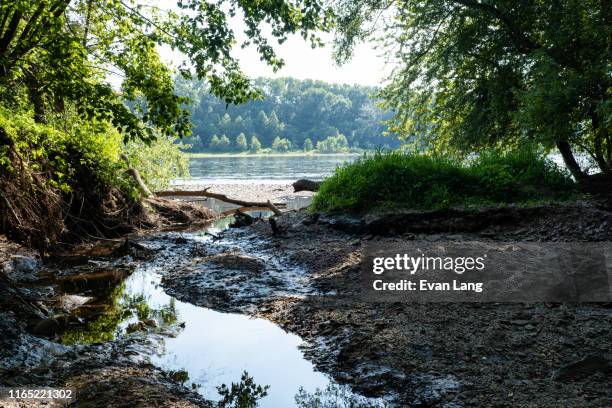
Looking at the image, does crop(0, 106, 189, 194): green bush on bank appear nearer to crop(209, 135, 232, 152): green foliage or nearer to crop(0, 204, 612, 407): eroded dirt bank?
crop(0, 204, 612, 407): eroded dirt bank

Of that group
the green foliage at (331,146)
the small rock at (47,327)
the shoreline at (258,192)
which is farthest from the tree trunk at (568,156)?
the green foliage at (331,146)

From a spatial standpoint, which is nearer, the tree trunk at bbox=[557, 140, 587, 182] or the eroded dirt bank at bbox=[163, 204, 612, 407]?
the eroded dirt bank at bbox=[163, 204, 612, 407]

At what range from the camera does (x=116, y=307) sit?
24.6 ft

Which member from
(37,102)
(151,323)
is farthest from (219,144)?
(151,323)

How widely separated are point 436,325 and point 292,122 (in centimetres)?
14994

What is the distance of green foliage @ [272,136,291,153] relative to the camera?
5103 inches

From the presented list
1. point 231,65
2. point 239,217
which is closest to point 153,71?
point 231,65

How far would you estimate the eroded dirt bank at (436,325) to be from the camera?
4066 mm

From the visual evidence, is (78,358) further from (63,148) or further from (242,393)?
(63,148)

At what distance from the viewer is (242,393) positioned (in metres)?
4.52

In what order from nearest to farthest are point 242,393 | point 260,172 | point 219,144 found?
point 242,393, point 260,172, point 219,144

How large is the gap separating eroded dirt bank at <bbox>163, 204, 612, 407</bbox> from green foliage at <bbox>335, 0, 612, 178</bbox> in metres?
4.57

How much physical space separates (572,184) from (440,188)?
11.8 ft

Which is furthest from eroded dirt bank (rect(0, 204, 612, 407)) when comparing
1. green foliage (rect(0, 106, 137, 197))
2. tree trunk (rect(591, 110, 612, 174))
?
tree trunk (rect(591, 110, 612, 174))
